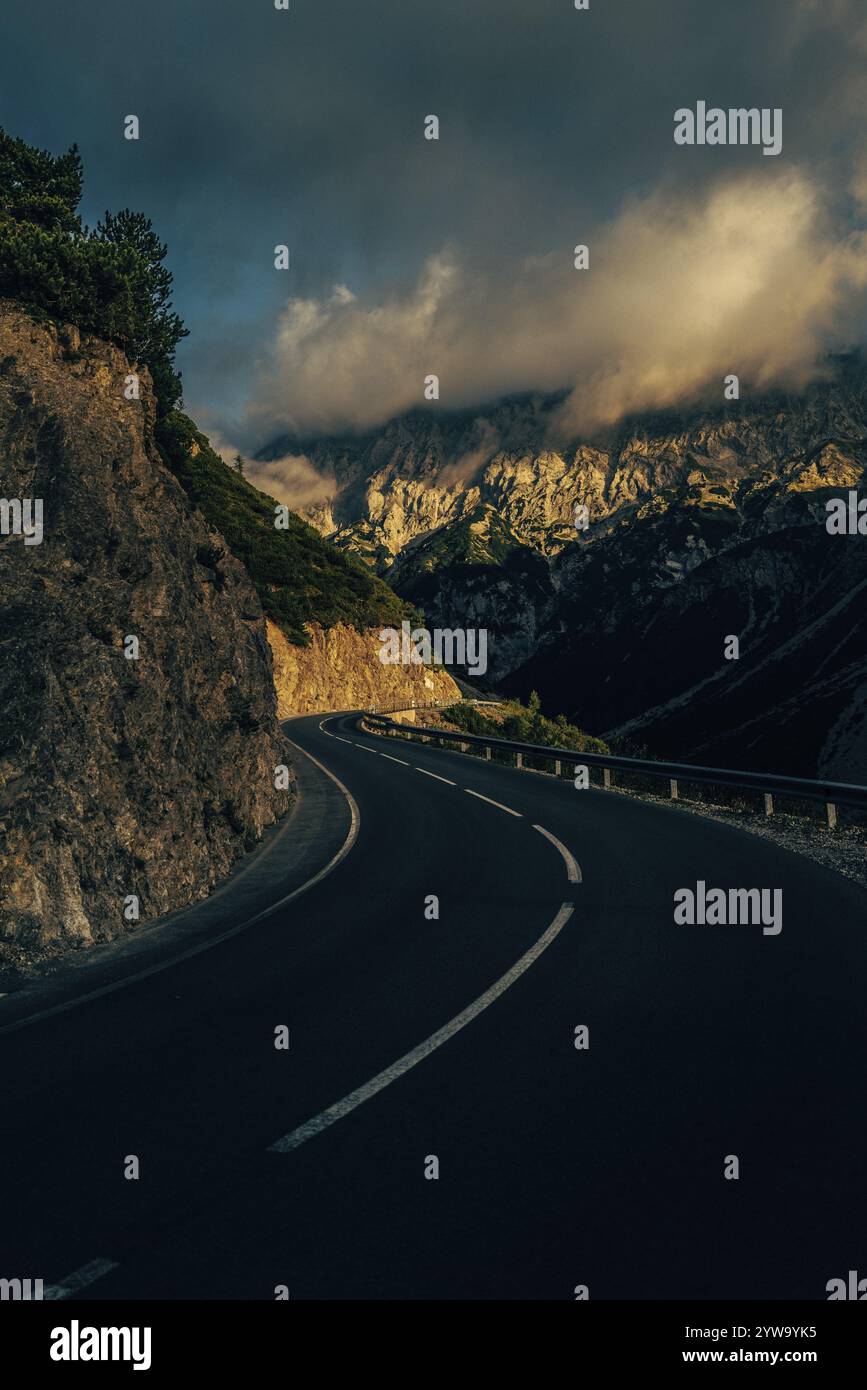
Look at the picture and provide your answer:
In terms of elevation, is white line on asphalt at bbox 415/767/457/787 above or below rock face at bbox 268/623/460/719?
below

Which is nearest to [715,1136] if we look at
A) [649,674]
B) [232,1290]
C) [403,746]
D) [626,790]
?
[232,1290]

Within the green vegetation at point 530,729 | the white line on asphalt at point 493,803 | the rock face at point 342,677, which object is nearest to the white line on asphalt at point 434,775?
the white line on asphalt at point 493,803

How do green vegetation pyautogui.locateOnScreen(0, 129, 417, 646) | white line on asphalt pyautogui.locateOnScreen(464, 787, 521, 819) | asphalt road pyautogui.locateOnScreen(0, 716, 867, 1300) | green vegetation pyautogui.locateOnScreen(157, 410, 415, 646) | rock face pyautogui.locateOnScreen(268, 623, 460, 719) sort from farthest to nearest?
rock face pyautogui.locateOnScreen(268, 623, 460, 719), green vegetation pyautogui.locateOnScreen(157, 410, 415, 646), green vegetation pyautogui.locateOnScreen(0, 129, 417, 646), white line on asphalt pyautogui.locateOnScreen(464, 787, 521, 819), asphalt road pyautogui.locateOnScreen(0, 716, 867, 1300)

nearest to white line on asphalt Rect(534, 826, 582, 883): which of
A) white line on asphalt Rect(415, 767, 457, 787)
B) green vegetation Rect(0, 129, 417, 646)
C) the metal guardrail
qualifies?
the metal guardrail

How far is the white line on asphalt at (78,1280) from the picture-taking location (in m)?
3.19

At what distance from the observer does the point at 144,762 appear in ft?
40.1

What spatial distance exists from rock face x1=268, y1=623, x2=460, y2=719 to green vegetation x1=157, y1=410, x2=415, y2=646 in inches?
70.7

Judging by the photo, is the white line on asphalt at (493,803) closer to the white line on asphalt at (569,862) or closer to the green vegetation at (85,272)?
the white line on asphalt at (569,862)

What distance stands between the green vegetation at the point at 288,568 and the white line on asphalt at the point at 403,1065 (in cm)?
6533

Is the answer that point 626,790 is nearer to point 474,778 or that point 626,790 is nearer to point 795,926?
point 474,778

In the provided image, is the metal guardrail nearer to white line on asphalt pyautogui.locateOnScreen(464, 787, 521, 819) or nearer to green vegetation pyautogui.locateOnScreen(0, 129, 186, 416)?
white line on asphalt pyautogui.locateOnScreen(464, 787, 521, 819)

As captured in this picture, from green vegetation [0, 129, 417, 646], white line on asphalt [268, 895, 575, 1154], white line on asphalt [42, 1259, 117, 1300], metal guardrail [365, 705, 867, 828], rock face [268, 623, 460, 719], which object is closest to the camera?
white line on asphalt [42, 1259, 117, 1300]

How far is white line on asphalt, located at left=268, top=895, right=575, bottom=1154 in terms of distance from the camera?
4328 mm

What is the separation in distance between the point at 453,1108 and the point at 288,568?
287 feet
